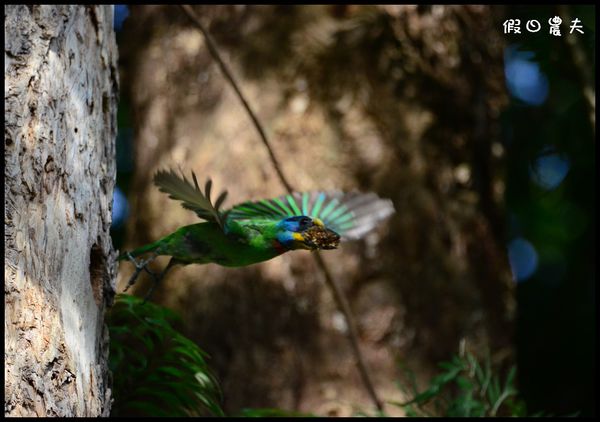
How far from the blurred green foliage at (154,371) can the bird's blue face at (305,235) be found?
508 millimetres

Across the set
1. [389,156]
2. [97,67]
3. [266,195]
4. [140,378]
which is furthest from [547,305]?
[97,67]

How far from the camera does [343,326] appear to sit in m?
3.37

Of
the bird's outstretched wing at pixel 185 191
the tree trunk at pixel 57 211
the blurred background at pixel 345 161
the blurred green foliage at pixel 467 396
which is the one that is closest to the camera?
the tree trunk at pixel 57 211

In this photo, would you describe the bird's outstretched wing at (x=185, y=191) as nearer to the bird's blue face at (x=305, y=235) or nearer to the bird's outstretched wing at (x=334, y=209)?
the bird's blue face at (x=305, y=235)

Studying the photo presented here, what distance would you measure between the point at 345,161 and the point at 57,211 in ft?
6.65

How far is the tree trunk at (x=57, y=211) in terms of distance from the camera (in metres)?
1.52

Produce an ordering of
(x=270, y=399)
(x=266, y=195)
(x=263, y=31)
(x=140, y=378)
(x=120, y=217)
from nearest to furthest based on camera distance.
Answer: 1. (x=140, y=378)
2. (x=270, y=399)
3. (x=266, y=195)
4. (x=263, y=31)
5. (x=120, y=217)

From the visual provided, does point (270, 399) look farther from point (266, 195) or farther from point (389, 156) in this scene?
point (389, 156)

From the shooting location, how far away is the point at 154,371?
91.2 inches

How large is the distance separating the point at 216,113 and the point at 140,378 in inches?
64.3

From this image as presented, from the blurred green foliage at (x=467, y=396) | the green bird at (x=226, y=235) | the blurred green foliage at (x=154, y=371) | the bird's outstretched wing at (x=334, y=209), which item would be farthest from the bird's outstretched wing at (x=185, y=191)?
the blurred green foliage at (x=467, y=396)

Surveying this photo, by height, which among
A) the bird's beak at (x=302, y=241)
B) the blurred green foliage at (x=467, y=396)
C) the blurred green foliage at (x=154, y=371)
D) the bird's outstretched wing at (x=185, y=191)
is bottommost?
the blurred green foliage at (x=467, y=396)

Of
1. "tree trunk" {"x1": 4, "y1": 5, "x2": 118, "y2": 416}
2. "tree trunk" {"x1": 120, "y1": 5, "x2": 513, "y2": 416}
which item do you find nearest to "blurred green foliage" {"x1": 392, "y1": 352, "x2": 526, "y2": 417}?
"tree trunk" {"x1": 120, "y1": 5, "x2": 513, "y2": 416}

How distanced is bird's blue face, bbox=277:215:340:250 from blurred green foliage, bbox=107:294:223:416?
0.51m
